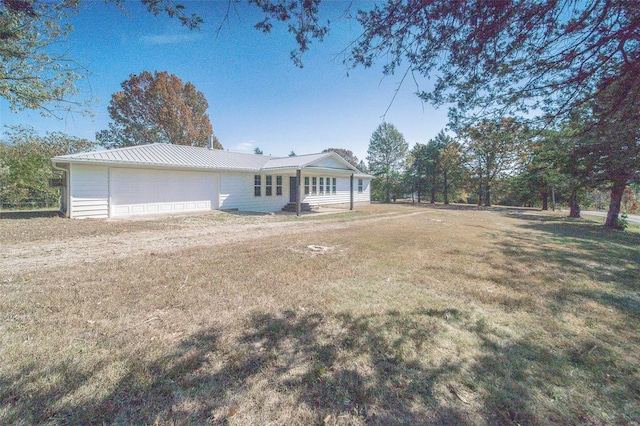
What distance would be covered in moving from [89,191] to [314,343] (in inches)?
507

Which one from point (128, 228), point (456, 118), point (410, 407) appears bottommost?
point (410, 407)

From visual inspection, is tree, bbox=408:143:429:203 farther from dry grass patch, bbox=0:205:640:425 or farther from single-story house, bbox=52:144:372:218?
dry grass patch, bbox=0:205:640:425

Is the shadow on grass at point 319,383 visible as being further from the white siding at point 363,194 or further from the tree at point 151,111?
the tree at point 151,111

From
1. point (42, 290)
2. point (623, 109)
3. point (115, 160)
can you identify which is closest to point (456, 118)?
point (623, 109)

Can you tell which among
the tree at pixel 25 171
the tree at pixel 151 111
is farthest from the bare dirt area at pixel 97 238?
the tree at pixel 151 111

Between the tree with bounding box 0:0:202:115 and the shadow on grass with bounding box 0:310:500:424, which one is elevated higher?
the tree with bounding box 0:0:202:115

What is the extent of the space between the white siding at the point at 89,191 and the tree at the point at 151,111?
1776cm

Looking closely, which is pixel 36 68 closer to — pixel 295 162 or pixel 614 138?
pixel 295 162

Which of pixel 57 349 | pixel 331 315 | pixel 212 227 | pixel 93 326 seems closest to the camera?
pixel 57 349

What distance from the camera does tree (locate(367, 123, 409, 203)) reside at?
35906mm

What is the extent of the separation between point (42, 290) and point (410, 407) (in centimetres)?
513

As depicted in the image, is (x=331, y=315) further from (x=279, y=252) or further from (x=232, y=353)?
(x=279, y=252)

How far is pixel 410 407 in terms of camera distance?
1846 millimetres

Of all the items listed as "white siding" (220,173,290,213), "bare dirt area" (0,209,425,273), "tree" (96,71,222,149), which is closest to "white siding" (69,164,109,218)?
"bare dirt area" (0,209,425,273)
